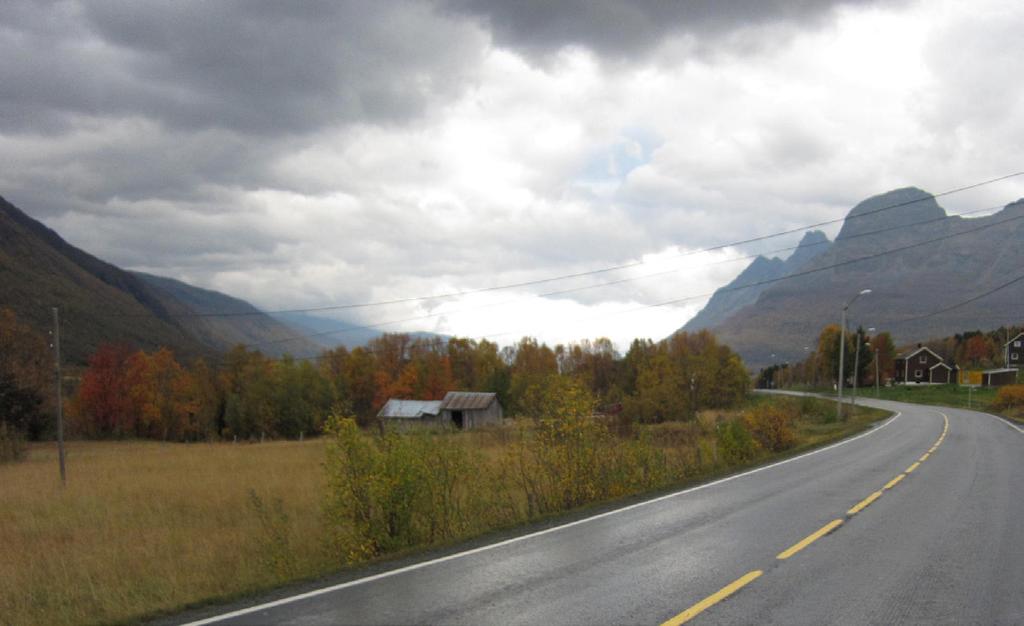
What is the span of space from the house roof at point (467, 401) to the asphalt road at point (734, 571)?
70848 millimetres

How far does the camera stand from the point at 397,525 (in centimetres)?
1270

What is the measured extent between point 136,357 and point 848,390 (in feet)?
331

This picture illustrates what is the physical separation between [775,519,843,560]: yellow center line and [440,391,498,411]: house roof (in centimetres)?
7457

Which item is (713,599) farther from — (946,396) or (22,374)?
(946,396)

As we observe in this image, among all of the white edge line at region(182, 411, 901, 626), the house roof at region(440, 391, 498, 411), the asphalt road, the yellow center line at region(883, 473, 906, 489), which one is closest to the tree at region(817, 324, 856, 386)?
the house roof at region(440, 391, 498, 411)

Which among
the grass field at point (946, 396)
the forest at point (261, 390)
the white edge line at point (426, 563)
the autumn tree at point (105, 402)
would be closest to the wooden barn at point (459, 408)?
the forest at point (261, 390)

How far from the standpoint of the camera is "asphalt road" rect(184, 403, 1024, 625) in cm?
725

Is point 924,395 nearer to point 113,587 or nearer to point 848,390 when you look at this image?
point 848,390

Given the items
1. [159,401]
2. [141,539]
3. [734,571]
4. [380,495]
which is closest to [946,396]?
[159,401]

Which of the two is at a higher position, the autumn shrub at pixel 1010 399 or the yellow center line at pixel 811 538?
the yellow center line at pixel 811 538

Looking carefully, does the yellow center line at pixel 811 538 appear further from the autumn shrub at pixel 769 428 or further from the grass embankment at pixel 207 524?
the autumn shrub at pixel 769 428

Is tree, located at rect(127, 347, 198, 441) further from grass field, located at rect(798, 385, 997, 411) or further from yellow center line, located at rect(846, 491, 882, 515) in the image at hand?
yellow center line, located at rect(846, 491, 882, 515)

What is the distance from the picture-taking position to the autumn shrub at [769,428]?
30.5 metres

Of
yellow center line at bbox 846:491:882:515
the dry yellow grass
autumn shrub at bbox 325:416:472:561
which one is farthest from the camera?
yellow center line at bbox 846:491:882:515
